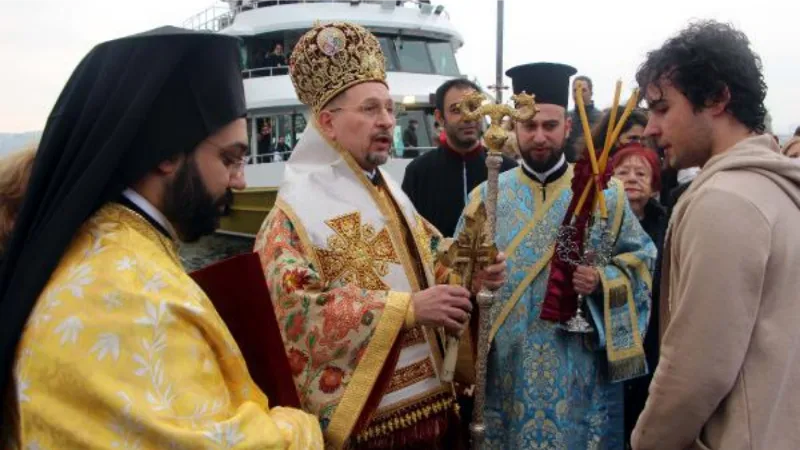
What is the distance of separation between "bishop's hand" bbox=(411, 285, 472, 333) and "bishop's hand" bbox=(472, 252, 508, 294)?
0.23 meters

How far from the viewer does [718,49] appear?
222 centimetres

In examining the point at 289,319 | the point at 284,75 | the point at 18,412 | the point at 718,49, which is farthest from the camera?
the point at 284,75

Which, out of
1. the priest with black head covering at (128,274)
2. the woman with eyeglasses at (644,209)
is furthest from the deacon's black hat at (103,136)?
the woman with eyeglasses at (644,209)

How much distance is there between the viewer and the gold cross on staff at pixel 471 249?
2.68 m

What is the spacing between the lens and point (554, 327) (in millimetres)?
3361

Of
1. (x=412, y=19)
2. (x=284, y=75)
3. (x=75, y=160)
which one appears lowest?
(x=284, y=75)

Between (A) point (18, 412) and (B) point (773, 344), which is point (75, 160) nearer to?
(A) point (18, 412)

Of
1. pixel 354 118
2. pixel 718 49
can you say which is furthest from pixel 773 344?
pixel 354 118

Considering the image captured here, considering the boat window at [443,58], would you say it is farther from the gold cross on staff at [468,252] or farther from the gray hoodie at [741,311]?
the gray hoodie at [741,311]

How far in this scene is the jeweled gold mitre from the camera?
9.59 ft

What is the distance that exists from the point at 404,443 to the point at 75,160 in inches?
62.6

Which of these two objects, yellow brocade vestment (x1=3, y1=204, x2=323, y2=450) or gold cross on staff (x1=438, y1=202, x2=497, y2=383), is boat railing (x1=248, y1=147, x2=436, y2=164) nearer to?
gold cross on staff (x1=438, y1=202, x2=497, y2=383)

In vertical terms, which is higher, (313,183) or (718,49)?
(718,49)

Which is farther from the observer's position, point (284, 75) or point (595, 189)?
point (284, 75)
